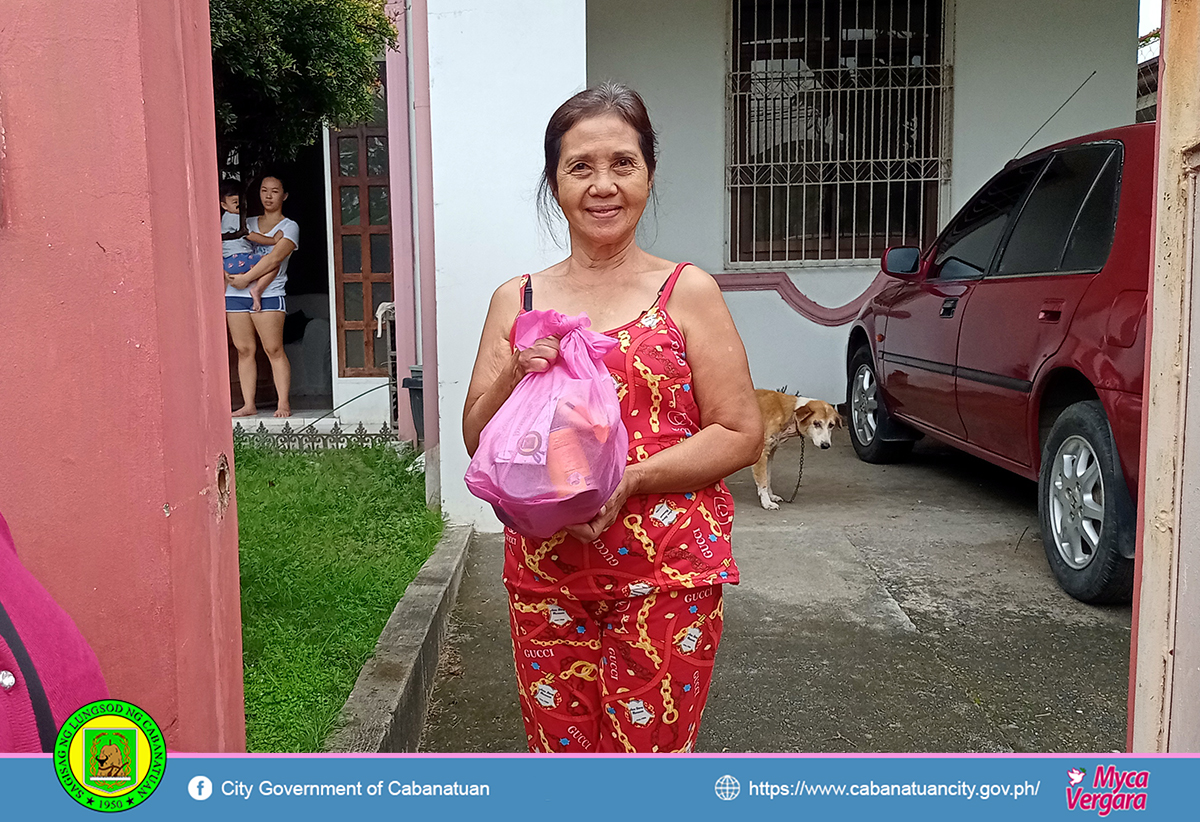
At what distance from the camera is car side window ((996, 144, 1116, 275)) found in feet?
13.2

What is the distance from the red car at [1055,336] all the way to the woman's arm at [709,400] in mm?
1897

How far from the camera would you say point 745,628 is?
3684 millimetres

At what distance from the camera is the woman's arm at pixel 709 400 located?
179cm

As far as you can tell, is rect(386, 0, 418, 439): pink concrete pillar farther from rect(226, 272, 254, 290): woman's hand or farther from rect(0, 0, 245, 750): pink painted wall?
rect(0, 0, 245, 750): pink painted wall

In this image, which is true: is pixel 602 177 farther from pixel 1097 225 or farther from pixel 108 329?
pixel 1097 225

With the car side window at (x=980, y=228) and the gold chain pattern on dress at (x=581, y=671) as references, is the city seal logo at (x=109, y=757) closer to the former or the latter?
the gold chain pattern on dress at (x=581, y=671)

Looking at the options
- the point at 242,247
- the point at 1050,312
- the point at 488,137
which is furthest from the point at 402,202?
the point at 1050,312

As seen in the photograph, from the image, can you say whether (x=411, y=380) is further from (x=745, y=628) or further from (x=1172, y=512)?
(x=1172, y=512)

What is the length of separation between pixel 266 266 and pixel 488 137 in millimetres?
3369

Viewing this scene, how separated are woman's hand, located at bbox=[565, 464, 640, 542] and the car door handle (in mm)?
2784

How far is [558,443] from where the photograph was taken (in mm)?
1586

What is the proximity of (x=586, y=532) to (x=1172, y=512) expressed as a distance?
3.07ft

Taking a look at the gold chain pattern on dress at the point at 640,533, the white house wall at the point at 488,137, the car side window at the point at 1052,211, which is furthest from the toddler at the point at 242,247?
the gold chain pattern on dress at the point at 640,533
